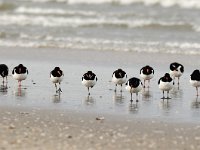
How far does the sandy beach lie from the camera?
1057 cm

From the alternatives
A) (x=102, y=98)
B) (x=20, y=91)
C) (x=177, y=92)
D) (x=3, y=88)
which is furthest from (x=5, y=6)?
(x=102, y=98)

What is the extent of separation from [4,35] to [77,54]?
771cm

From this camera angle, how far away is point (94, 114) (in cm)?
1295

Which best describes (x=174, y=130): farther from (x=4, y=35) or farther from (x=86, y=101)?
(x=4, y=35)

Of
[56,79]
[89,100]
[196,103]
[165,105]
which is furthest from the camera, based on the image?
[56,79]

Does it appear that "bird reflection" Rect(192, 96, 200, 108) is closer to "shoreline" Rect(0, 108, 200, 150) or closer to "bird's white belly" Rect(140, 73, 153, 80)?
"bird's white belly" Rect(140, 73, 153, 80)

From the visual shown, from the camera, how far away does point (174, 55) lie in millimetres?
22500

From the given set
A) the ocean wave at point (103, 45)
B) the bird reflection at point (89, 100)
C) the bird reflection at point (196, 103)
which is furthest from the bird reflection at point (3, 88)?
the ocean wave at point (103, 45)

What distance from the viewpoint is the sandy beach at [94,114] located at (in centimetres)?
1057

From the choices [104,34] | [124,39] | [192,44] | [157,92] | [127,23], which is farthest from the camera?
[127,23]

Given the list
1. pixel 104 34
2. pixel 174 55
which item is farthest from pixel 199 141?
pixel 104 34

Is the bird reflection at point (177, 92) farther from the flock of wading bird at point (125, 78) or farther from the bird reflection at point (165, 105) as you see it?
the bird reflection at point (165, 105)

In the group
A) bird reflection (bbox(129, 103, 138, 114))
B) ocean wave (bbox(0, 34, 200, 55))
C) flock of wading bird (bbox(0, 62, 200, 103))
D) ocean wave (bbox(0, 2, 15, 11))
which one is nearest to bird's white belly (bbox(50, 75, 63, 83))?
flock of wading bird (bbox(0, 62, 200, 103))

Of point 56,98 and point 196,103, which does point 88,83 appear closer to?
point 56,98
